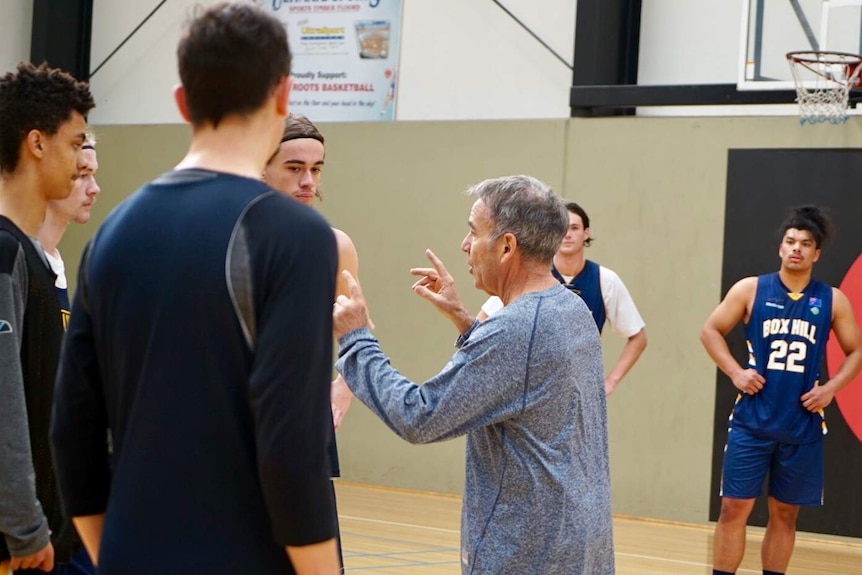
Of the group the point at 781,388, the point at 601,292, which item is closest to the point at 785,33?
the point at 601,292

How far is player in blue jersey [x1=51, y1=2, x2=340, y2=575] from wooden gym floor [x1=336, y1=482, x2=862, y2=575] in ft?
16.0

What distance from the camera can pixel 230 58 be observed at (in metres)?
1.66

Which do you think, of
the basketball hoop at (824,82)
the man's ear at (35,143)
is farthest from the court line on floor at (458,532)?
the man's ear at (35,143)

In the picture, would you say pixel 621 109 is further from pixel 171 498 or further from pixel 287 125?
pixel 171 498

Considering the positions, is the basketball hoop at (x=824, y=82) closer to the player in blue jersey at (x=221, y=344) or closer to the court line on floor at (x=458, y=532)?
the court line on floor at (x=458, y=532)

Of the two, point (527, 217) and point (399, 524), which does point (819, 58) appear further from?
point (527, 217)

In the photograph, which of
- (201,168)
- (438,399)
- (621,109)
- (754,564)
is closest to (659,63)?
(621,109)

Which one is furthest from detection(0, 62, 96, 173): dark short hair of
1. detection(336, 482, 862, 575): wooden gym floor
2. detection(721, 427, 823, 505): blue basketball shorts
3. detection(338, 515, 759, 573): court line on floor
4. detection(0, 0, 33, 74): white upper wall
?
detection(0, 0, 33, 74): white upper wall

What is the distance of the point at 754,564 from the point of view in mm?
7371

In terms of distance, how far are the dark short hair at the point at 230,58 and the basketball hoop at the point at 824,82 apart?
694cm

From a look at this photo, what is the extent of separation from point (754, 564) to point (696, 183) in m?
2.96

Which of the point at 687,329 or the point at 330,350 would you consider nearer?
the point at 330,350

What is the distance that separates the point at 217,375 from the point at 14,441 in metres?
0.83

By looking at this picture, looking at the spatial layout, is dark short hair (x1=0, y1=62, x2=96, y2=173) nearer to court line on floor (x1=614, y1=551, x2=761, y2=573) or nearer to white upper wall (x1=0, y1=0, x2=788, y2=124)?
court line on floor (x1=614, y1=551, x2=761, y2=573)
